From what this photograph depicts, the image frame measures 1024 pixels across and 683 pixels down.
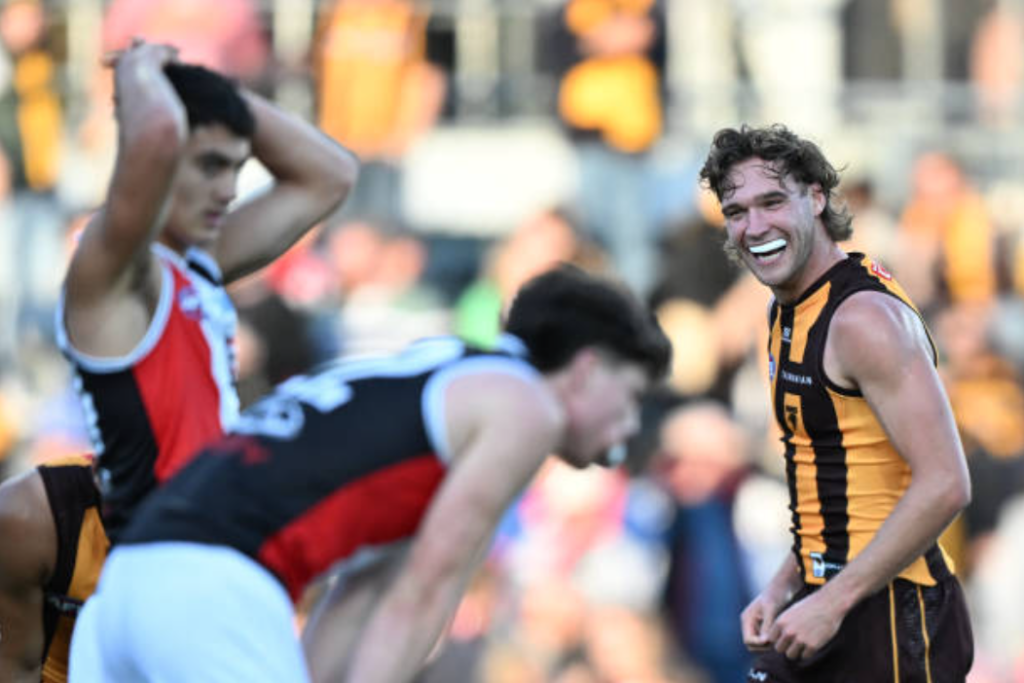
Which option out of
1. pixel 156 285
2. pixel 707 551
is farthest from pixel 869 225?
pixel 156 285

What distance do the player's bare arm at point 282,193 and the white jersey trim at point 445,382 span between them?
1.54 metres

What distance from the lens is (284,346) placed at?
10.3 m

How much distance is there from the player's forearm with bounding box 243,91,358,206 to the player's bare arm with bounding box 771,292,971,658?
167cm

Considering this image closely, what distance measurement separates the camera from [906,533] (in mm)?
4902

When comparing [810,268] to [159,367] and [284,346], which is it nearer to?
[159,367]

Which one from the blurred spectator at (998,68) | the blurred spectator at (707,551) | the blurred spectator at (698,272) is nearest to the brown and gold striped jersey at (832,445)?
the blurred spectator at (707,551)

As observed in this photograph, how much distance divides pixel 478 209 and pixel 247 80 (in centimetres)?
175

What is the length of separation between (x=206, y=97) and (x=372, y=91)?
7157mm

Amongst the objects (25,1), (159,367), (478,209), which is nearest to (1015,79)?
(478,209)

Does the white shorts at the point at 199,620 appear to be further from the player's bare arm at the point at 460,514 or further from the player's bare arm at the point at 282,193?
the player's bare arm at the point at 282,193

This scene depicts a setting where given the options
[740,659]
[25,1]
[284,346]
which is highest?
[25,1]

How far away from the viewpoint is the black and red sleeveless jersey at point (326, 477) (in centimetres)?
404

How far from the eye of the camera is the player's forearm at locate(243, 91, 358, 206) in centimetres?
550

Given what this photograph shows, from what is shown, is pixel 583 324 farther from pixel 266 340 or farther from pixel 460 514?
pixel 266 340
